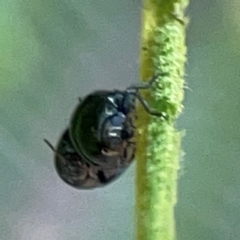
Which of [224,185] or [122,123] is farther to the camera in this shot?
[224,185]

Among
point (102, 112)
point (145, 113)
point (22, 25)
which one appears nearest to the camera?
point (145, 113)

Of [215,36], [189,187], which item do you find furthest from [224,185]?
[215,36]

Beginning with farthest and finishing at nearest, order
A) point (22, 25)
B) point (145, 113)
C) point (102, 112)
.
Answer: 1. point (22, 25)
2. point (102, 112)
3. point (145, 113)

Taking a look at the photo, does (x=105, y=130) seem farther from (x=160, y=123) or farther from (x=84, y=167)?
(x=160, y=123)

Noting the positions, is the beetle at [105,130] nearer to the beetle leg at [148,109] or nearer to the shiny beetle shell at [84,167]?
the shiny beetle shell at [84,167]

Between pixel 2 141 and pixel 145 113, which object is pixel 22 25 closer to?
pixel 2 141

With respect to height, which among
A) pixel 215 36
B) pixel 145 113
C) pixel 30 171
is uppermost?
pixel 215 36
